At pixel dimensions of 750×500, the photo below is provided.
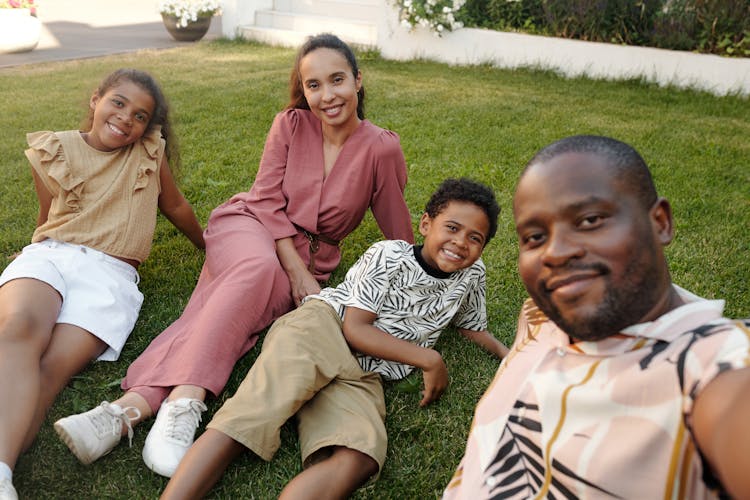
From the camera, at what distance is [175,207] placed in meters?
3.30

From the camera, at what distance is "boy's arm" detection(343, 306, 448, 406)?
2.38 metres

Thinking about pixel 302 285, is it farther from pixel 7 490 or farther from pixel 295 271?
pixel 7 490

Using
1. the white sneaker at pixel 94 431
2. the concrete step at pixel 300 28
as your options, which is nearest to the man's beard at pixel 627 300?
the white sneaker at pixel 94 431

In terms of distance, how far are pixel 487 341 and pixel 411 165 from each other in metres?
2.44

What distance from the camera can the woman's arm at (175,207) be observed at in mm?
3199

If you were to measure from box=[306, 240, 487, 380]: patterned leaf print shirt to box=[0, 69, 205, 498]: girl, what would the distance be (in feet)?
2.91

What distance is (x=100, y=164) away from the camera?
3.04 metres

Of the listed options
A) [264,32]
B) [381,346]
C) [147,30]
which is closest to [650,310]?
[381,346]

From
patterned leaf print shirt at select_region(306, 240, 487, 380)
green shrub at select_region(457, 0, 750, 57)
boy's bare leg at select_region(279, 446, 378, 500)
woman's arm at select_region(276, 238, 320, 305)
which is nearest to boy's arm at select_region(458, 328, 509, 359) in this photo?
patterned leaf print shirt at select_region(306, 240, 487, 380)

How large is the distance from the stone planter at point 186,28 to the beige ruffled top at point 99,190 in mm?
8198

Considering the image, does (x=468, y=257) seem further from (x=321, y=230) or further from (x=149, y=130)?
(x=149, y=130)

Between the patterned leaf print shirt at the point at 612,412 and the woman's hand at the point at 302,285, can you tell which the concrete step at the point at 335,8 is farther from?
the patterned leaf print shirt at the point at 612,412

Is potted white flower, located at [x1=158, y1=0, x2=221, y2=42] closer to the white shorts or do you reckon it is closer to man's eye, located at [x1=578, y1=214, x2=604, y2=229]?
the white shorts

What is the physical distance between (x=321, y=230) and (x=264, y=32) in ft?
26.0
